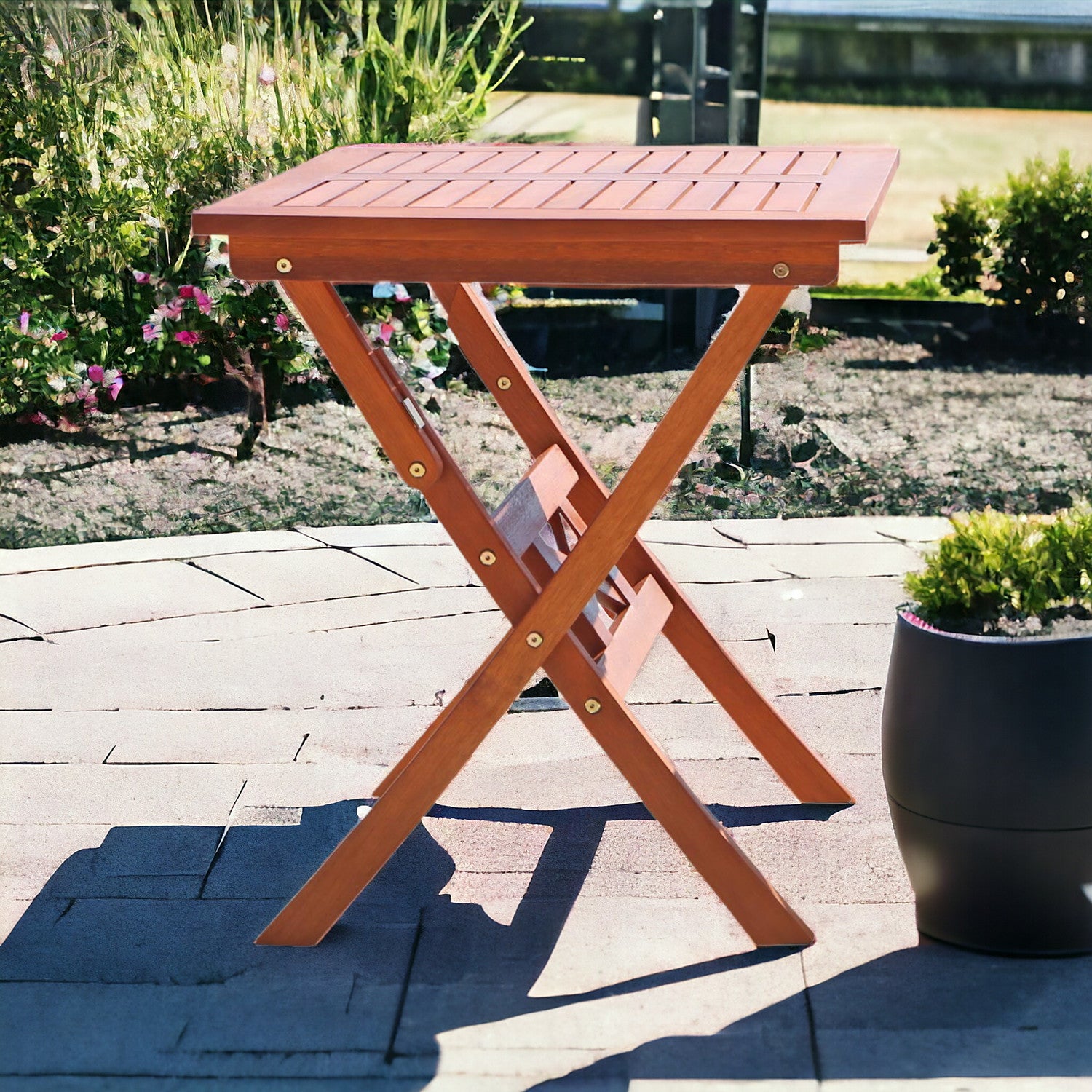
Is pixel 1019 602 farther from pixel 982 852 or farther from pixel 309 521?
pixel 309 521

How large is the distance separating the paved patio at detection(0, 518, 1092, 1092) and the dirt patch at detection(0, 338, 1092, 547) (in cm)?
65

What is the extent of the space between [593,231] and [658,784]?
875 millimetres

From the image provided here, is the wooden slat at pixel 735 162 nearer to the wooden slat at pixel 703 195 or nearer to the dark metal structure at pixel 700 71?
the wooden slat at pixel 703 195

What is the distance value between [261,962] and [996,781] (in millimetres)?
1213

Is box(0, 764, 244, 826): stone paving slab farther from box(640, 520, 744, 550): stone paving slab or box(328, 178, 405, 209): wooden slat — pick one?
box(640, 520, 744, 550): stone paving slab

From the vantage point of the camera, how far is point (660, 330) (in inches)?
228

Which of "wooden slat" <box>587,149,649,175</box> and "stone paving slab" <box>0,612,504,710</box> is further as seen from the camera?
"stone paving slab" <box>0,612,504,710</box>

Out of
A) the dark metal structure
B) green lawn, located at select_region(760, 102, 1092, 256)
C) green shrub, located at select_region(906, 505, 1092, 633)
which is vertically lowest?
green shrub, located at select_region(906, 505, 1092, 633)

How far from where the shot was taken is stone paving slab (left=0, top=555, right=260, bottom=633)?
3.95 meters

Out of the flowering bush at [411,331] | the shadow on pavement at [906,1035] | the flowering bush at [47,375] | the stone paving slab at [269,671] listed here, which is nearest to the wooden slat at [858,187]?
the shadow on pavement at [906,1035]

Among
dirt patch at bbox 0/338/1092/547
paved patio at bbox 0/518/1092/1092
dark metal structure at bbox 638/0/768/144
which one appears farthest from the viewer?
dark metal structure at bbox 638/0/768/144

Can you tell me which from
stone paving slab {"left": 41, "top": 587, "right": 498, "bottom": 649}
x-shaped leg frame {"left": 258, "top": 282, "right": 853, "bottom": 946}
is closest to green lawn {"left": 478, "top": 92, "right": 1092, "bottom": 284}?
stone paving slab {"left": 41, "top": 587, "right": 498, "bottom": 649}

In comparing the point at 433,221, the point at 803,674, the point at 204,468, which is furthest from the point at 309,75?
the point at 433,221

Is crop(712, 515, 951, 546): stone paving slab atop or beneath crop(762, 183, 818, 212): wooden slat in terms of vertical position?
beneath
